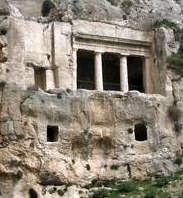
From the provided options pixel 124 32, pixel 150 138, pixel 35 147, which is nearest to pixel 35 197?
pixel 35 147

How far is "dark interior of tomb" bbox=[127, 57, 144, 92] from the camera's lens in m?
46.3

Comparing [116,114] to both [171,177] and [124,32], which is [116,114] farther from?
[124,32]

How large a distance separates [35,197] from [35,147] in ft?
8.99

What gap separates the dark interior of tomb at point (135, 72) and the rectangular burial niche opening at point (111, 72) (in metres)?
0.89

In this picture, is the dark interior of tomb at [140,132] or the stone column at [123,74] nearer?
the dark interior of tomb at [140,132]

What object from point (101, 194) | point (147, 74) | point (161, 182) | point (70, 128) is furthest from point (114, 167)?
point (147, 74)

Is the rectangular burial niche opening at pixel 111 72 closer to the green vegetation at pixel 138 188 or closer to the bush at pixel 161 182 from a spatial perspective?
the green vegetation at pixel 138 188

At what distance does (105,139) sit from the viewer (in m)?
36.8

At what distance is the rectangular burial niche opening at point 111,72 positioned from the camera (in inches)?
1817

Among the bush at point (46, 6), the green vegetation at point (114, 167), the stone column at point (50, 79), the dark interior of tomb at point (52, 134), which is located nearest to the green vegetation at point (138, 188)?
the green vegetation at point (114, 167)

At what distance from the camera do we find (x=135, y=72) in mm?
46812

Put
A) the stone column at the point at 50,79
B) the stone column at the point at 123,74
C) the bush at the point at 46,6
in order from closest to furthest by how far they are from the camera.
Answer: the stone column at the point at 50,79, the stone column at the point at 123,74, the bush at the point at 46,6

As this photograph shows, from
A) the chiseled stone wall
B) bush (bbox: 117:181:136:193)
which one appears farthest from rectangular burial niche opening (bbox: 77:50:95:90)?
bush (bbox: 117:181:136:193)

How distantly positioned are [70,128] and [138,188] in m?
5.20
